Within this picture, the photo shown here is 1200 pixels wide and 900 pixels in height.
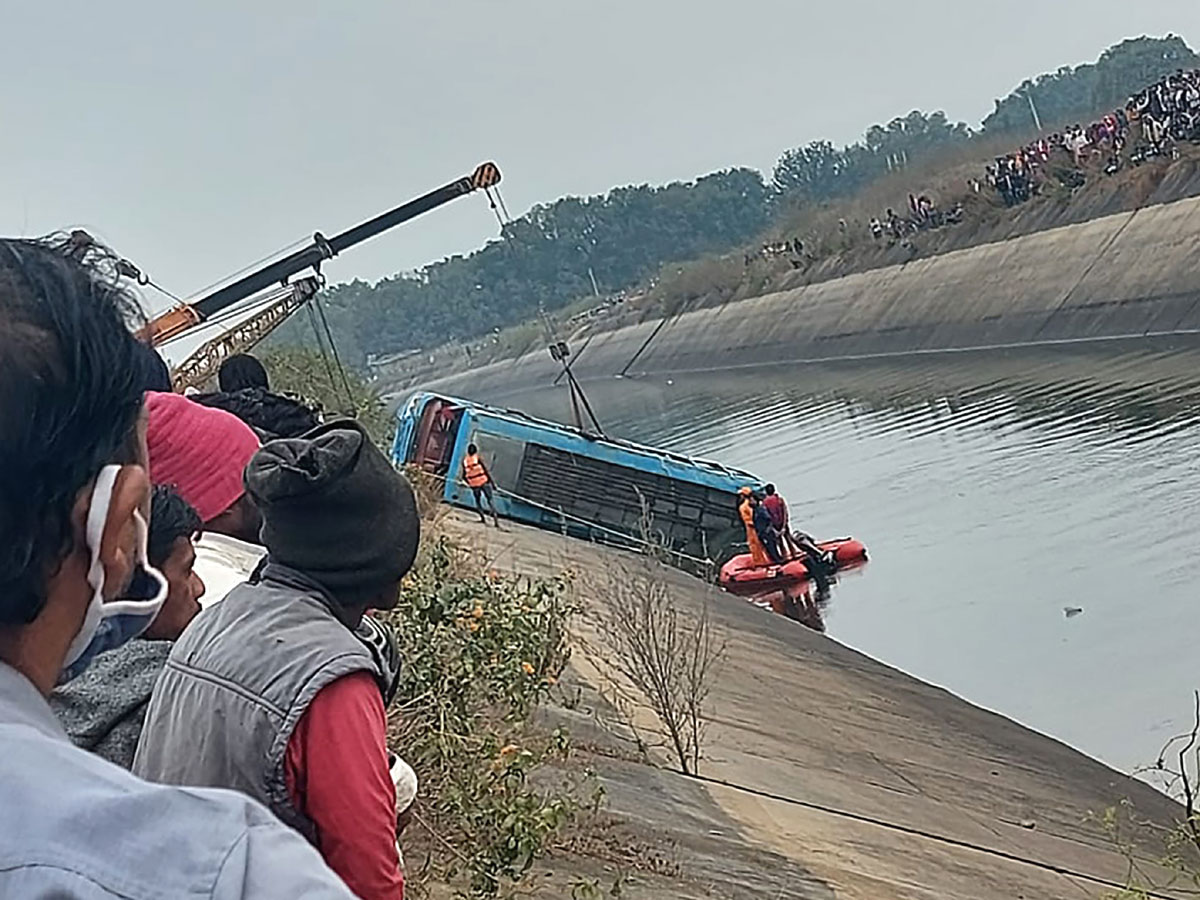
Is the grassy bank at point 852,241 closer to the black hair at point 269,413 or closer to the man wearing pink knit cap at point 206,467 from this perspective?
the black hair at point 269,413

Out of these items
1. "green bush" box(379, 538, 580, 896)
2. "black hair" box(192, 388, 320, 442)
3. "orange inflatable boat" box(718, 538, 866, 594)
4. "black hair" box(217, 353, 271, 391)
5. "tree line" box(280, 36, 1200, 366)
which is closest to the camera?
"black hair" box(192, 388, 320, 442)

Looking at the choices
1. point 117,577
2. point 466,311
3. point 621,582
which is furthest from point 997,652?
point 466,311

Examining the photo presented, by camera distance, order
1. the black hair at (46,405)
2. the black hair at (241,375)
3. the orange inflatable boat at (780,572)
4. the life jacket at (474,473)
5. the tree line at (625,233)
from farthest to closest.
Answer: the tree line at (625,233) < the life jacket at (474,473) < the orange inflatable boat at (780,572) < the black hair at (241,375) < the black hair at (46,405)

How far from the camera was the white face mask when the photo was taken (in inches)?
55.4

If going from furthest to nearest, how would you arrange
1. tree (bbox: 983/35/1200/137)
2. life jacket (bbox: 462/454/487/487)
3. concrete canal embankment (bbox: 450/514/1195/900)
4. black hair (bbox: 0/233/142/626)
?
1. tree (bbox: 983/35/1200/137)
2. life jacket (bbox: 462/454/487/487)
3. concrete canal embankment (bbox: 450/514/1195/900)
4. black hair (bbox: 0/233/142/626)

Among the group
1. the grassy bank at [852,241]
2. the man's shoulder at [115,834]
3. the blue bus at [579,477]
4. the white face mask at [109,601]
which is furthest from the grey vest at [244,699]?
the grassy bank at [852,241]

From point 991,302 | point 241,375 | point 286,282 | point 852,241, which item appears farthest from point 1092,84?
point 241,375

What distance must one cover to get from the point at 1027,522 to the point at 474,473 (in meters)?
7.59

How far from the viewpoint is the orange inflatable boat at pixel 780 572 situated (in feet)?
67.4

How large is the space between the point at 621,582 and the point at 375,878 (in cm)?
923

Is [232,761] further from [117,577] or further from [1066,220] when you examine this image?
[1066,220]

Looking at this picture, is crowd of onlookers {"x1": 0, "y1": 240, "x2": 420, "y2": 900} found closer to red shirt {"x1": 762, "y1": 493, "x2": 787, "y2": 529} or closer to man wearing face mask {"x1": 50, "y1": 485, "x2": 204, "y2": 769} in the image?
man wearing face mask {"x1": 50, "y1": 485, "x2": 204, "y2": 769}

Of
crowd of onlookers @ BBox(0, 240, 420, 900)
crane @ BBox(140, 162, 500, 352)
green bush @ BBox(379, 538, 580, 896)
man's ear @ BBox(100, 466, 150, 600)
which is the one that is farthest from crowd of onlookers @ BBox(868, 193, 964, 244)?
man's ear @ BBox(100, 466, 150, 600)

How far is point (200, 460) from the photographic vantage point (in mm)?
3246
